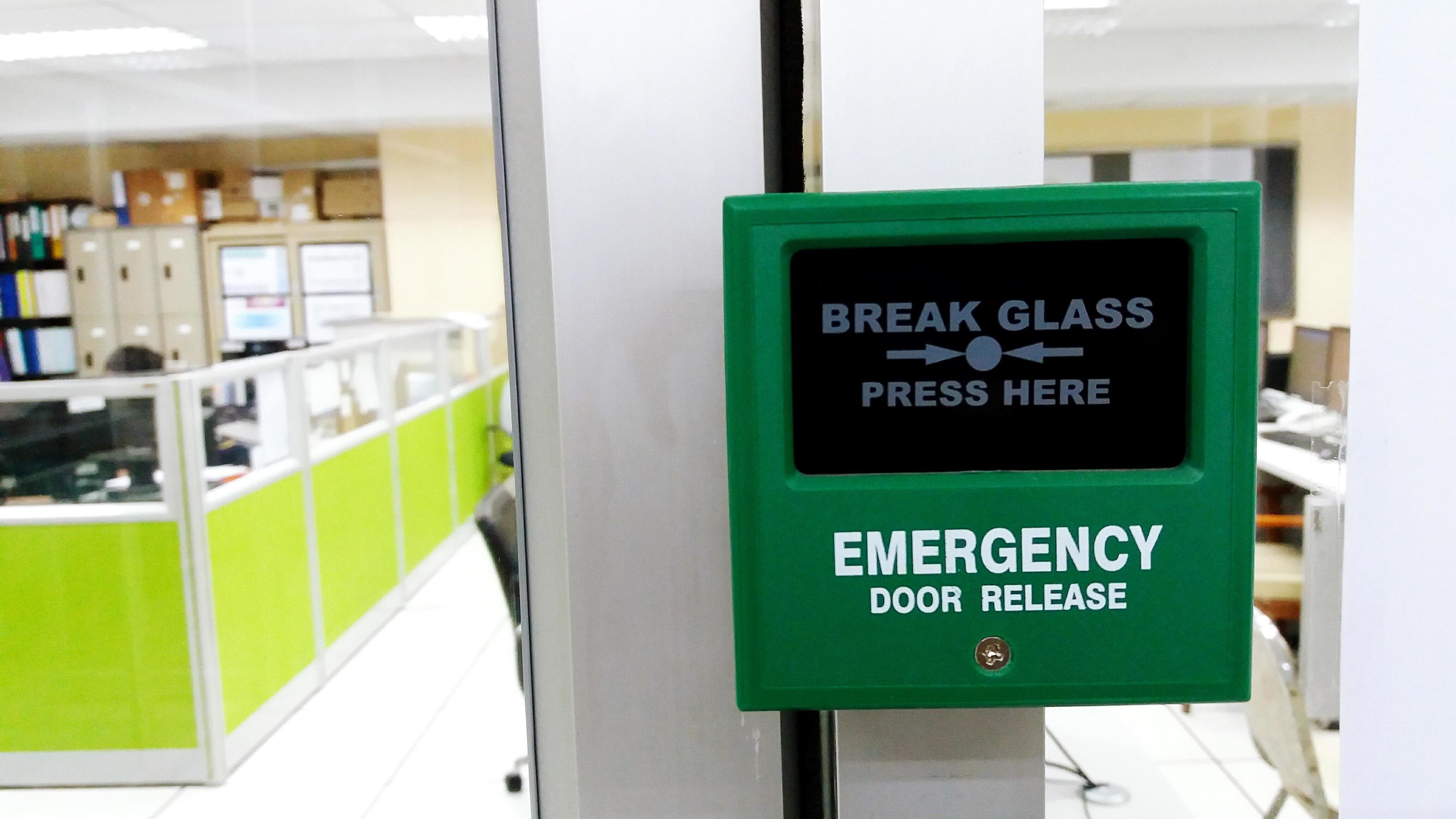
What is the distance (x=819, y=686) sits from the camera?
0.43 m

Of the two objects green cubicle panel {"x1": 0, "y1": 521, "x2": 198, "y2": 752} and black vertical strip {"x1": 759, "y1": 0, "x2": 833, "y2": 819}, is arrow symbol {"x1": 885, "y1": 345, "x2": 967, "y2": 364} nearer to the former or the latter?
black vertical strip {"x1": 759, "y1": 0, "x2": 833, "y2": 819}

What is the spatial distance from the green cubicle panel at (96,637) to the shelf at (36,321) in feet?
14.5

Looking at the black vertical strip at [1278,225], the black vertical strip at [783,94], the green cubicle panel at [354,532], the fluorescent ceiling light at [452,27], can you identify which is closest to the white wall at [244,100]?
the fluorescent ceiling light at [452,27]

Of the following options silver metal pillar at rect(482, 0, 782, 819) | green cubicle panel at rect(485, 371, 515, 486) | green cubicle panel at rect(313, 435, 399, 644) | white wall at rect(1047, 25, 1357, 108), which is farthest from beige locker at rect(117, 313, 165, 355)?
silver metal pillar at rect(482, 0, 782, 819)

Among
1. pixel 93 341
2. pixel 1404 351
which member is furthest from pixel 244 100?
pixel 1404 351

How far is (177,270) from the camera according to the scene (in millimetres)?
6516

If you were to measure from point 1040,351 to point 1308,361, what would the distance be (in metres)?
3.84

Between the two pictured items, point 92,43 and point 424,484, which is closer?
point 424,484

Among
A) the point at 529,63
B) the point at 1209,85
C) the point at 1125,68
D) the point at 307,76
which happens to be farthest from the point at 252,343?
the point at 529,63

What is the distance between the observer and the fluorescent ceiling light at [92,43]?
5379mm

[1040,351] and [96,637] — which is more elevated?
[1040,351]

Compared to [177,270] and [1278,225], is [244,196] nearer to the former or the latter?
[177,270]

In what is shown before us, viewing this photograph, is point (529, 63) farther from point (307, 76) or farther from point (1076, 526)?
point (307, 76)

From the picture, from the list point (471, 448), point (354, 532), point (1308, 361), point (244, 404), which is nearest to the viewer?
point (244, 404)
